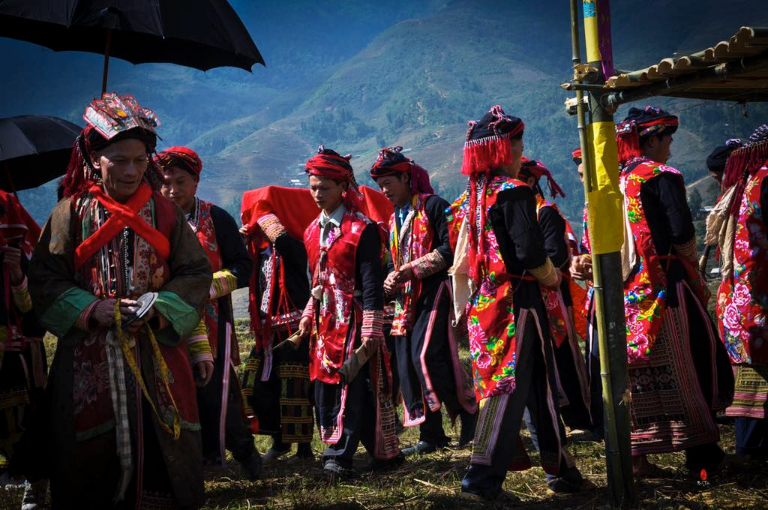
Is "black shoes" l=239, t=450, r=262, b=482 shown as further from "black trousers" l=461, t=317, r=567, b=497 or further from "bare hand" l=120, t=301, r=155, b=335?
"bare hand" l=120, t=301, r=155, b=335

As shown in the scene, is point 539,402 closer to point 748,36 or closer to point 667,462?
point 667,462

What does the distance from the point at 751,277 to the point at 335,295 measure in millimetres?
2793

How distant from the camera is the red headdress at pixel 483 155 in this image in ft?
16.1

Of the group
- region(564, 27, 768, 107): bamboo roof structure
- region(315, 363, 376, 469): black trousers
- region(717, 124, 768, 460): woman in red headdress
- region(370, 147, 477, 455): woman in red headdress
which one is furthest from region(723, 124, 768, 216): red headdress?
region(315, 363, 376, 469): black trousers

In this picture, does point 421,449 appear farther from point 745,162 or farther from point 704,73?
point 704,73

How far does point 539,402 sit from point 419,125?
132 metres

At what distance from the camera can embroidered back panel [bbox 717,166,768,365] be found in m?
5.27

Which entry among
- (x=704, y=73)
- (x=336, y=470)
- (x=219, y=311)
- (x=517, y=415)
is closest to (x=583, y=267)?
(x=517, y=415)

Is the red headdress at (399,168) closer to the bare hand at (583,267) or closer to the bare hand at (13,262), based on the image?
the bare hand at (583,267)

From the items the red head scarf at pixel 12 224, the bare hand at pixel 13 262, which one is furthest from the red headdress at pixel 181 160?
the bare hand at pixel 13 262

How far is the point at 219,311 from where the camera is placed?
19.1ft

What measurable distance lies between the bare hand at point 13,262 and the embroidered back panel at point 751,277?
4660 mm

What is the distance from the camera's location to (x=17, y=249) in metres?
5.40

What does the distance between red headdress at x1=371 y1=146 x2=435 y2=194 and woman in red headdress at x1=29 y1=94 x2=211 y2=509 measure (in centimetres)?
301
